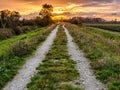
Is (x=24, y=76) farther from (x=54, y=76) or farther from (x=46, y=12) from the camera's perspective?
(x=46, y=12)

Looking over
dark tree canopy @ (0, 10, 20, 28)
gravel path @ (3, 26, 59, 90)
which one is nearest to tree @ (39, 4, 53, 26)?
dark tree canopy @ (0, 10, 20, 28)

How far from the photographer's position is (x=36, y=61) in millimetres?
17344

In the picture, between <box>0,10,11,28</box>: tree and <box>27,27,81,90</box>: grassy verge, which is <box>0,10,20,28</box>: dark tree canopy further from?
<box>27,27,81,90</box>: grassy verge

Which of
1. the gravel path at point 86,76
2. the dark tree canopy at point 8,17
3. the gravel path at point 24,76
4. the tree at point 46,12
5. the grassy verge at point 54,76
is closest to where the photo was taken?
the grassy verge at point 54,76

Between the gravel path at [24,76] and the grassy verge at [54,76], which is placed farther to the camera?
the gravel path at [24,76]

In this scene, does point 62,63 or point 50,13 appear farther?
point 50,13

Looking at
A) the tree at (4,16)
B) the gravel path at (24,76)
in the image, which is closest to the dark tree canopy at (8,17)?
the tree at (4,16)

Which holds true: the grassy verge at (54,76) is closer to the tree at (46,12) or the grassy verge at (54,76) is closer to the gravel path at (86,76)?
the gravel path at (86,76)

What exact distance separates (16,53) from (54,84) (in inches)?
334

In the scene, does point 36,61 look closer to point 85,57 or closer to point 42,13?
point 85,57

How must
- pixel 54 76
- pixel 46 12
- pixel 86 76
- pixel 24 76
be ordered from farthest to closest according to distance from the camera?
pixel 46 12 < pixel 24 76 < pixel 86 76 < pixel 54 76

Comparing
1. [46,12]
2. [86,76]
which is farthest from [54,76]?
[46,12]

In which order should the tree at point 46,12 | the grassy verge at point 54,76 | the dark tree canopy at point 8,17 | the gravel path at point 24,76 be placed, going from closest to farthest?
the grassy verge at point 54,76, the gravel path at point 24,76, the dark tree canopy at point 8,17, the tree at point 46,12

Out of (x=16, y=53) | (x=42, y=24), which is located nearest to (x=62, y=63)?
(x=16, y=53)
